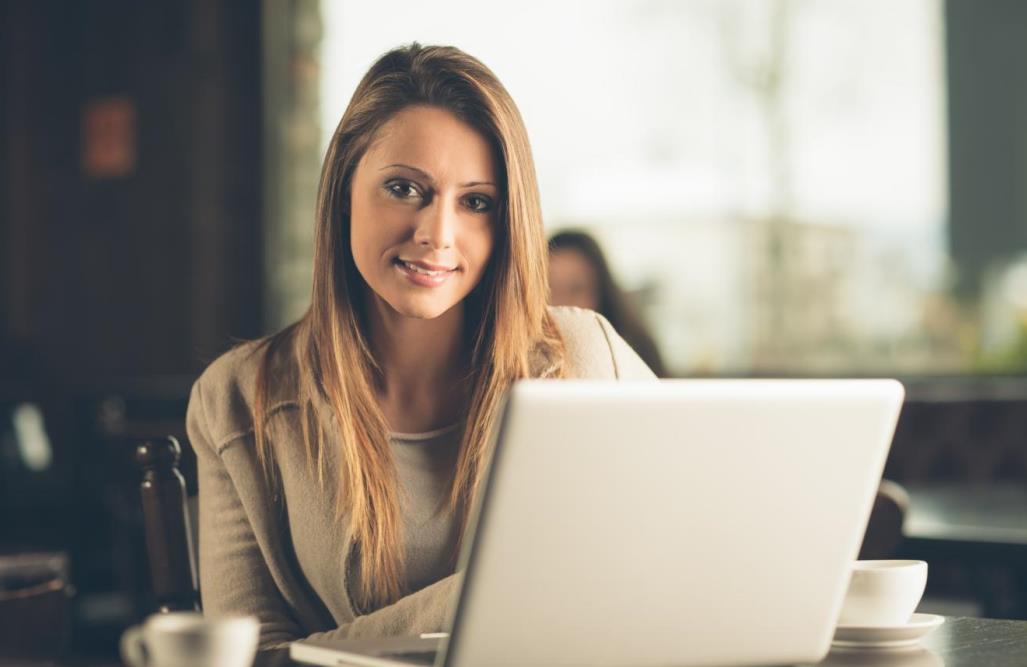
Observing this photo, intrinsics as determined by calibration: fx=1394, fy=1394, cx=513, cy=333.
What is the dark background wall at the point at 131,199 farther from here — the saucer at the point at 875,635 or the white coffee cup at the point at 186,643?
the white coffee cup at the point at 186,643

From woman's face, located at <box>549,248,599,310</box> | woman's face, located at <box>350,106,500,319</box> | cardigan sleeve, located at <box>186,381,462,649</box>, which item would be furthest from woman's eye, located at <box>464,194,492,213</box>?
woman's face, located at <box>549,248,599,310</box>

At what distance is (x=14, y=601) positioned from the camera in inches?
80.5

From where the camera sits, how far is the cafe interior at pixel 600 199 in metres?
4.66

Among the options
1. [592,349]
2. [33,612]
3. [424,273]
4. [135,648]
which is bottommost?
[33,612]

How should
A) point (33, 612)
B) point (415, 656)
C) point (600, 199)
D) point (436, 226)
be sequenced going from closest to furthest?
point (415, 656), point (436, 226), point (33, 612), point (600, 199)

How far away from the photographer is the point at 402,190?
1.60 m

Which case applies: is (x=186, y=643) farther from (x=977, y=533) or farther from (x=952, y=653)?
(x=977, y=533)

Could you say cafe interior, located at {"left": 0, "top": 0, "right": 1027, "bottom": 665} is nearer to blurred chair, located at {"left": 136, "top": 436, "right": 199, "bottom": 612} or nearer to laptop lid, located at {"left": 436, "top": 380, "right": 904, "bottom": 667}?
blurred chair, located at {"left": 136, "top": 436, "right": 199, "bottom": 612}

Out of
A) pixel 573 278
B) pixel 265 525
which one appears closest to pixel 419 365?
pixel 265 525

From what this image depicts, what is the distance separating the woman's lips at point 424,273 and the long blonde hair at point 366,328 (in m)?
0.09

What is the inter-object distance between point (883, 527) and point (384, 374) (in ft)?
3.33

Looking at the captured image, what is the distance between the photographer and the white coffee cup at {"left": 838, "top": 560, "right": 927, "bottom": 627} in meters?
1.30

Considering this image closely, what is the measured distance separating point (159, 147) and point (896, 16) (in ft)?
10.3

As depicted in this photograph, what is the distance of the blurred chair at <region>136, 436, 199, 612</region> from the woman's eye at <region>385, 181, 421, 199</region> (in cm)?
41
